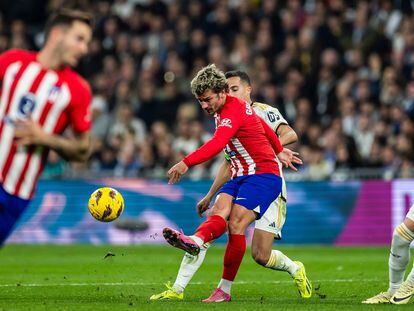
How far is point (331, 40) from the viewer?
2188cm

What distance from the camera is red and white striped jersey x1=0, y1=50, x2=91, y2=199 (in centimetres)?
746

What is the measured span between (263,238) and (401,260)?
144 centimetres

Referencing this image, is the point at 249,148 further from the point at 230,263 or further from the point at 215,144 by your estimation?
the point at 230,263

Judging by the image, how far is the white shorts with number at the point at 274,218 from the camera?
10.6 metres

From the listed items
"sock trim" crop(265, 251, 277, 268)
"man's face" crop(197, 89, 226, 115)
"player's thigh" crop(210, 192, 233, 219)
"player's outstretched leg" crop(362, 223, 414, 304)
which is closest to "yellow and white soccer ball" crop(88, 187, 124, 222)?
"player's thigh" crop(210, 192, 233, 219)

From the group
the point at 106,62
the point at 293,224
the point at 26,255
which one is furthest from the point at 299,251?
the point at 106,62

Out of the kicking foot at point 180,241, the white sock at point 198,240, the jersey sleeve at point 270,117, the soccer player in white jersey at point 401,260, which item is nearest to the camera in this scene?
the kicking foot at point 180,241

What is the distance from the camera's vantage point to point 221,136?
988cm

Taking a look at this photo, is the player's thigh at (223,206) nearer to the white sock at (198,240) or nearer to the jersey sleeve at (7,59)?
the white sock at (198,240)

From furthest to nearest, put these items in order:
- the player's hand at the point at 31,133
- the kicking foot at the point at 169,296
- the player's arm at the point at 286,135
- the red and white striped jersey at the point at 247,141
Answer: the player's arm at the point at 286,135
the kicking foot at the point at 169,296
the red and white striped jersey at the point at 247,141
the player's hand at the point at 31,133

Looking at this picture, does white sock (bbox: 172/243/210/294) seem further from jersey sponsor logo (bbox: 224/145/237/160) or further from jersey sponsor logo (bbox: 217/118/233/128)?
jersey sponsor logo (bbox: 217/118/233/128)

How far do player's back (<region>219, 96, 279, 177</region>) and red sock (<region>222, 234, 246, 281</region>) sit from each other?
2.28 ft

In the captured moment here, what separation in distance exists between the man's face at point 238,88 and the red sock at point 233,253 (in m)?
1.75

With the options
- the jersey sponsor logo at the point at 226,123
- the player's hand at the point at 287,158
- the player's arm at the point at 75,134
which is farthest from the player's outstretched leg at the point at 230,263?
the player's arm at the point at 75,134
